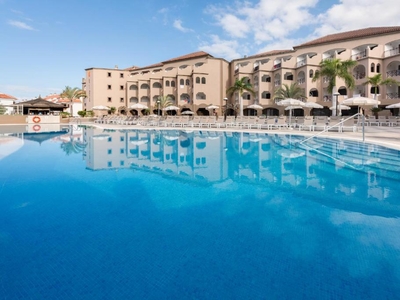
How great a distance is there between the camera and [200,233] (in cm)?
463

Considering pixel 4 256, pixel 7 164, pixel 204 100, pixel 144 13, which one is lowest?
pixel 4 256

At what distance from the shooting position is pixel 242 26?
34656 mm

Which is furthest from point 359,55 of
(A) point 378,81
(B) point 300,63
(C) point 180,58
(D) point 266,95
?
(C) point 180,58

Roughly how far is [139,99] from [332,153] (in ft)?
132

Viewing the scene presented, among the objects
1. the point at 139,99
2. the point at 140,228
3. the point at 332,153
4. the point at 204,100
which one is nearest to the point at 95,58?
the point at 139,99

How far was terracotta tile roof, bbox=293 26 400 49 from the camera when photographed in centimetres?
3462

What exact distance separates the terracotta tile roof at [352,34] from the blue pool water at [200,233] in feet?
111

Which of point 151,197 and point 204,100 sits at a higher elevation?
point 204,100

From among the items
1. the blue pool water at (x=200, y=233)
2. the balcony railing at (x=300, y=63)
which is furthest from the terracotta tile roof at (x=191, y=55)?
the blue pool water at (x=200, y=233)

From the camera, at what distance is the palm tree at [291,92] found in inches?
1375

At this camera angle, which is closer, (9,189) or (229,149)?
(9,189)

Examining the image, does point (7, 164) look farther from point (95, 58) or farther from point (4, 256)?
point (95, 58)

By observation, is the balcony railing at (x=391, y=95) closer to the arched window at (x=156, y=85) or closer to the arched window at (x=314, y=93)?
the arched window at (x=314, y=93)

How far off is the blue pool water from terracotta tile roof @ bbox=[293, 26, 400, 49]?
111ft
